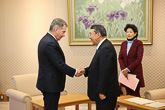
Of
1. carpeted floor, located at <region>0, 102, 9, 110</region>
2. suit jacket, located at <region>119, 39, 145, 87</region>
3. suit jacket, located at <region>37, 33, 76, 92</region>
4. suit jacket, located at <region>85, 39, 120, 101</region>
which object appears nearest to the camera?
suit jacket, located at <region>85, 39, 120, 101</region>

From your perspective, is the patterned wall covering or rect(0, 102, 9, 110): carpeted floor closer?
rect(0, 102, 9, 110): carpeted floor

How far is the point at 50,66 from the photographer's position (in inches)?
132

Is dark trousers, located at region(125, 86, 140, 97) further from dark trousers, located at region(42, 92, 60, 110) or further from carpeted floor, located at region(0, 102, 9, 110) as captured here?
carpeted floor, located at region(0, 102, 9, 110)

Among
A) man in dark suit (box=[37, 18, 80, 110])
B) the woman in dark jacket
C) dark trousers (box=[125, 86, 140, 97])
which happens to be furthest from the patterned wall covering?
man in dark suit (box=[37, 18, 80, 110])

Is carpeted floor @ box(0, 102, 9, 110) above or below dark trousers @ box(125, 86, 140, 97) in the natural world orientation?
below

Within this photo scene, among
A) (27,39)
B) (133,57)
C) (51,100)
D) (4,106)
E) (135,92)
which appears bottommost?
(4,106)

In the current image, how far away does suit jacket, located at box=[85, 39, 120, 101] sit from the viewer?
295 centimetres

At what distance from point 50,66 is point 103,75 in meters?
0.77

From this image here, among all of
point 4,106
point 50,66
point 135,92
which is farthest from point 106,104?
point 4,106

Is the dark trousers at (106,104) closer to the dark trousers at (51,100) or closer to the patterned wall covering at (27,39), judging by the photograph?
the dark trousers at (51,100)

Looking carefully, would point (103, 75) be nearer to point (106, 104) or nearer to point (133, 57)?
point (106, 104)

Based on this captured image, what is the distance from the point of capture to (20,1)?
20.5 ft

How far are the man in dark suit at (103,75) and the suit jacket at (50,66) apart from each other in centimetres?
48

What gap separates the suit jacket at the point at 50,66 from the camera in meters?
3.32
